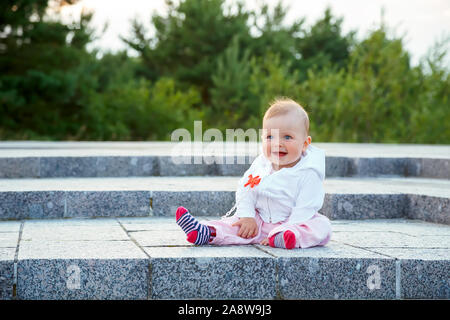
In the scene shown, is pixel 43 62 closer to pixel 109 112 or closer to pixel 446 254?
pixel 109 112

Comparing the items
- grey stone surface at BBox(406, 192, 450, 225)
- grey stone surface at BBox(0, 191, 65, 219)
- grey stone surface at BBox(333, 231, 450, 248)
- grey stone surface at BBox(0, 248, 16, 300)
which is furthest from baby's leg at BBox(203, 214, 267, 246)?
grey stone surface at BBox(406, 192, 450, 225)

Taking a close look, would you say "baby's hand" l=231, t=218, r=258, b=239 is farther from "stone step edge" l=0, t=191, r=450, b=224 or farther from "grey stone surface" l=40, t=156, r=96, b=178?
"grey stone surface" l=40, t=156, r=96, b=178

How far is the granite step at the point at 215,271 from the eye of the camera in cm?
238

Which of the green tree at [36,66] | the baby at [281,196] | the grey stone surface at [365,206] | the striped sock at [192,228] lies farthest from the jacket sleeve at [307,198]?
the green tree at [36,66]

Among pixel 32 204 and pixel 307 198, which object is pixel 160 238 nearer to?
pixel 307 198

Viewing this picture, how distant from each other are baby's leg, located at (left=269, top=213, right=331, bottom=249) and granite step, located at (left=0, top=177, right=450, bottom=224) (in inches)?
40.8

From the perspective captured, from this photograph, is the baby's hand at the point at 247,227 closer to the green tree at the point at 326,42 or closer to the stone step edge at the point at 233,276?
the stone step edge at the point at 233,276

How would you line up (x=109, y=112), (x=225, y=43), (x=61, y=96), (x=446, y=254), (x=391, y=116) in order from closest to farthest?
1. (x=446, y=254)
2. (x=391, y=116)
3. (x=61, y=96)
4. (x=109, y=112)
5. (x=225, y=43)

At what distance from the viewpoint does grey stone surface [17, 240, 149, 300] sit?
2371 millimetres

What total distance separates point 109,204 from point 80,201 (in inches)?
7.8

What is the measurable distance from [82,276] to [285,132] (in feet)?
4.07

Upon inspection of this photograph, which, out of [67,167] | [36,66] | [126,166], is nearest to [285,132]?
[126,166]
